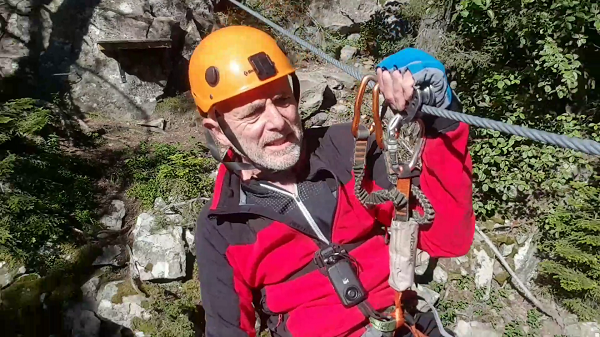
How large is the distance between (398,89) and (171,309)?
3.39 m

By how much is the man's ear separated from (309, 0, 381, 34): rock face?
24.1 feet

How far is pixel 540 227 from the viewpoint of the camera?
181 inches

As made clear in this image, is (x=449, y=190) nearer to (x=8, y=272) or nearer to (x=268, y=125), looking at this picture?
(x=268, y=125)

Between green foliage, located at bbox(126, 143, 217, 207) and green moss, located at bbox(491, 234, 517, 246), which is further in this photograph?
green foliage, located at bbox(126, 143, 217, 207)

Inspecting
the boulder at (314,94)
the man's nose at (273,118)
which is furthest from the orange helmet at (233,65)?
the boulder at (314,94)

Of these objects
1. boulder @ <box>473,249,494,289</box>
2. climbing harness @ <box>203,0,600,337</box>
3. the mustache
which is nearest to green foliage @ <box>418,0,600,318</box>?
boulder @ <box>473,249,494,289</box>

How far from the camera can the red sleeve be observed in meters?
1.47

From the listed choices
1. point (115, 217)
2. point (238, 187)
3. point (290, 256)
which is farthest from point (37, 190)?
point (290, 256)

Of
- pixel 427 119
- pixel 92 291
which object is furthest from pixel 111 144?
pixel 427 119

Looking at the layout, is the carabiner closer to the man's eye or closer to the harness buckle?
the man's eye

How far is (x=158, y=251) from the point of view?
4.25 meters

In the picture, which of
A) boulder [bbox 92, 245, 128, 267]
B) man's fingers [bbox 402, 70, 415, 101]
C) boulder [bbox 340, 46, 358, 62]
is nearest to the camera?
man's fingers [bbox 402, 70, 415, 101]

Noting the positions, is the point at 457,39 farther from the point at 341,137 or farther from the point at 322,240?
the point at 322,240

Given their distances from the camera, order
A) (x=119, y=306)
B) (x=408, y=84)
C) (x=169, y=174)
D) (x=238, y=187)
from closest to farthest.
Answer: (x=408, y=84)
(x=238, y=187)
(x=119, y=306)
(x=169, y=174)
